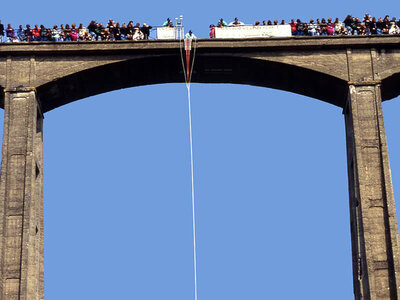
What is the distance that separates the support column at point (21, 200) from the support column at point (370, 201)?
15.7 metres

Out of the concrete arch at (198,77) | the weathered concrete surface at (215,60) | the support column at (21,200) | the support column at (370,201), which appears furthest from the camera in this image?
the concrete arch at (198,77)

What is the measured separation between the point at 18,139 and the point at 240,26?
13.0 meters

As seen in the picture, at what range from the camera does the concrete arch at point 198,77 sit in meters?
68.1

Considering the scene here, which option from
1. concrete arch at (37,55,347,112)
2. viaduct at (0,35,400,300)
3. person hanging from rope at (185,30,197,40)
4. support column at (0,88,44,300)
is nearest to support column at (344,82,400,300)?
Result: viaduct at (0,35,400,300)

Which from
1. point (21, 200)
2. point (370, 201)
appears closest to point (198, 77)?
point (370, 201)

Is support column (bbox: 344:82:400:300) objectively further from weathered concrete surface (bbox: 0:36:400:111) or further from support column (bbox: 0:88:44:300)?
support column (bbox: 0:88:44:300)

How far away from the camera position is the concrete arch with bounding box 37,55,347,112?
68.1 meters

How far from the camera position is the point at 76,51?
67688mm

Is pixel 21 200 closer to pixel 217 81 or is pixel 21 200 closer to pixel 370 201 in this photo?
pixel 217 81

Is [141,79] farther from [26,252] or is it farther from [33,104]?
[26,252]

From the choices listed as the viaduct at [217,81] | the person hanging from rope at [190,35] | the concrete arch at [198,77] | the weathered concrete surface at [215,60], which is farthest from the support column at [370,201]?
the person hanging from rope at [190,35]

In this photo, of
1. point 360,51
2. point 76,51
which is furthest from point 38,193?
point 360,51

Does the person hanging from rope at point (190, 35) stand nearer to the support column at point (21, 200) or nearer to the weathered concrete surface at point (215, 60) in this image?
the weathered concrete surface at point (215, 60)

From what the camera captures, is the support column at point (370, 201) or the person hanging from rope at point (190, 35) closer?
the support column at point (370, 201)
